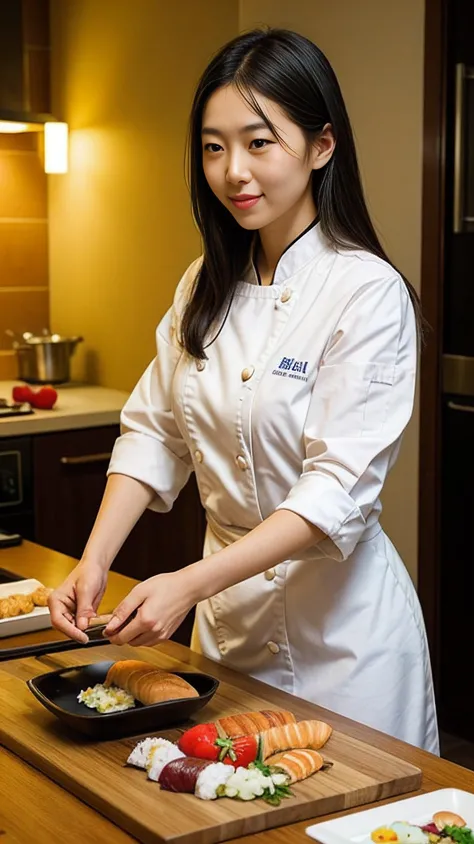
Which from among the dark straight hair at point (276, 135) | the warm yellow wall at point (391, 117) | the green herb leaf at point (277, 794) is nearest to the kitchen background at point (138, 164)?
the warm yellow wall at point (391, 117)

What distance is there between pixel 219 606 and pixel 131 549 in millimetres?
1685

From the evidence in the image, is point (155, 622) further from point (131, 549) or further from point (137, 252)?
point (137, 252)

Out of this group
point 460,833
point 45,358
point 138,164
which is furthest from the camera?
point 45,358

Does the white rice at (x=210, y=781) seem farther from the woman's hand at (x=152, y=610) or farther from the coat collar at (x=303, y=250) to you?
the coat collar at (x=303, y=250)

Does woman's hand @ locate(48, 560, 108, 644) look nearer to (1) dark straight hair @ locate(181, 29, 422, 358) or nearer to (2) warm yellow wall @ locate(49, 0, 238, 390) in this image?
(1) dark straight hair @ locate(181, 29, 422, 358)

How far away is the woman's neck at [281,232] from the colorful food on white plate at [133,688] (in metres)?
0.60

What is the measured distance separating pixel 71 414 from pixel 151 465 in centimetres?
154

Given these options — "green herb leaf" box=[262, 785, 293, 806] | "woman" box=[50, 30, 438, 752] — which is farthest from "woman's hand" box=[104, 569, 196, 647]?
"green herb leaf" box=[262, 785, 293, 806]

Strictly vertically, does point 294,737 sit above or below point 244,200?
below

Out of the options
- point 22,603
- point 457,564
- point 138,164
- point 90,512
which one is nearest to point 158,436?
point 22,603

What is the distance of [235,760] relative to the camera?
117cm

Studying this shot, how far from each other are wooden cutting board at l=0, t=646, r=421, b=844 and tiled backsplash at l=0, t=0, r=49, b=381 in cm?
257

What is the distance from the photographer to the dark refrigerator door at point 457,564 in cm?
291

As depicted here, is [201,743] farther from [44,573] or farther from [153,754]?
[44,573]
